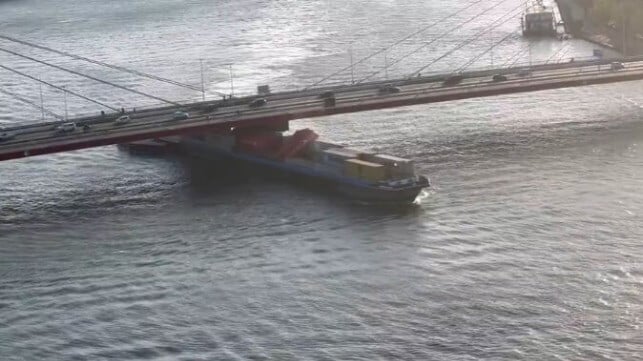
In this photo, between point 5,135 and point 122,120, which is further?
point 122,120

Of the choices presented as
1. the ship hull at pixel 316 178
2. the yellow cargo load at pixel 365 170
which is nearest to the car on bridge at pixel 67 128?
the ship hull at pixel 316 178

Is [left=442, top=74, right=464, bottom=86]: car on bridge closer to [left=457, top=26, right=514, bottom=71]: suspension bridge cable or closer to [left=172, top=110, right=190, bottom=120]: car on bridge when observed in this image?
[left=457, top=26, right=514, bottom=71]: suspension bridge cable

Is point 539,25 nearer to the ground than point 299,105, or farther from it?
farther from it

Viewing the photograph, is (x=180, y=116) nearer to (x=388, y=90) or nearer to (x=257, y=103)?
(x=257, y=103)

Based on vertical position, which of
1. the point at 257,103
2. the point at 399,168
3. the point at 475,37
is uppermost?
the point at 475,37


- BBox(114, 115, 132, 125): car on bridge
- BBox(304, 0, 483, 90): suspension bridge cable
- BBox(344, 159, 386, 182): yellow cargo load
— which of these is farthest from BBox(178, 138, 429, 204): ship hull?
BBox(304, 0, 483, 90): suspension bridge cable

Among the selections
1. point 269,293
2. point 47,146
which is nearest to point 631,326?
point 269,293

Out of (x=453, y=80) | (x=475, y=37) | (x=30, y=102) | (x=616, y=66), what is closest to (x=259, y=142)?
(x=453, y=80)

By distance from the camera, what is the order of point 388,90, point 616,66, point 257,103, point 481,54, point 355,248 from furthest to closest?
point 481,54 → point 616,66 → point 388,90 → point 257,103 → point 355,248
